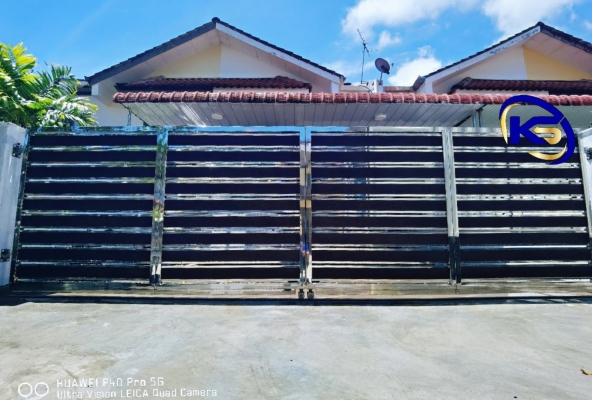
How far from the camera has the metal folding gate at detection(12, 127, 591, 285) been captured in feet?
13.3

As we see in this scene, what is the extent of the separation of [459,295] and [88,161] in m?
5.63

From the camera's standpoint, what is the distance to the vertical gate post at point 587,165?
423 centimetres

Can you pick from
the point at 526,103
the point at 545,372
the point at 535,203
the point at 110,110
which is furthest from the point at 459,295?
the point at 110,110

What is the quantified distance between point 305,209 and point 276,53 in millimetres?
7072

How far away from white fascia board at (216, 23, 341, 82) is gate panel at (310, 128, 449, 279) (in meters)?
5.53

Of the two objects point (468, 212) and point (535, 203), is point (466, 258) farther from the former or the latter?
point (535, 203)

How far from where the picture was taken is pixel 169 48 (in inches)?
361

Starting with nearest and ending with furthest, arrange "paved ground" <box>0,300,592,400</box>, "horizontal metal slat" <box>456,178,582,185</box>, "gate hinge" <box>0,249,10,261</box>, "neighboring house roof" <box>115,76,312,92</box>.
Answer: "paved ground" <box>0,300,592,400</box> → "gate hinge" <box>0,249,10,261</box> → "horizontal metal slat" <box>456,178,582,185</box> → "neighboring house roof" <box>115,76,312,92</box>

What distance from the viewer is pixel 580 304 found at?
12.3 ft

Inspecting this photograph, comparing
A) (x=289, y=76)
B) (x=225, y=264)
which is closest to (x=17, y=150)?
(x=225, y=264)

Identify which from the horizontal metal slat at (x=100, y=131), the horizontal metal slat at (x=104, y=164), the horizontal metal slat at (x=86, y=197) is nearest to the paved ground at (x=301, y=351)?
the horizontal metal slat at (x=86, y=197)

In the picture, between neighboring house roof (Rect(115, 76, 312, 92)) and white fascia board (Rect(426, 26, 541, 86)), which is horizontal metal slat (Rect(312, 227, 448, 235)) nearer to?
neighboring house roof (Rect(115, 76, 312, 92))

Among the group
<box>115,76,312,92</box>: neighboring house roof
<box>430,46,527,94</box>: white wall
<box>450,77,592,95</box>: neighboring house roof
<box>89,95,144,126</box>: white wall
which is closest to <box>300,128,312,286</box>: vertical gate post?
<box>115,76,312,92</box>: neighboring house roof

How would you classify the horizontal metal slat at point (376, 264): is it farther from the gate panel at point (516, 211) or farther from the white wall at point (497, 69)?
the white wall at point (497, 69)
